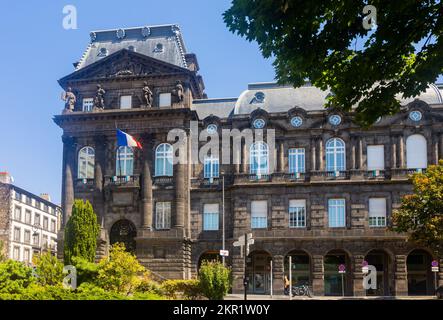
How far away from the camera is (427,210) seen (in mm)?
40812

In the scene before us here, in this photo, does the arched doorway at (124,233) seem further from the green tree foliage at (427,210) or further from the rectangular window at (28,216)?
the rectangular window at (28,216)

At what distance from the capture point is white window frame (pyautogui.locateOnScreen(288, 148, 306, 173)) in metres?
52.5

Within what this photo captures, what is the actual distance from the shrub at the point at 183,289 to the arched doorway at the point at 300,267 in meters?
14.5

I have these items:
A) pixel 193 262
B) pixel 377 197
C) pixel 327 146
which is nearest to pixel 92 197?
pixel 193 262

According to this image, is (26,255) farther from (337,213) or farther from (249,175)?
(337,213)

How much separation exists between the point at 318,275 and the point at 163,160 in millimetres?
16345

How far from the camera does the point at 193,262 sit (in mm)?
52781

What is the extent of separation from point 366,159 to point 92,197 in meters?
23.8

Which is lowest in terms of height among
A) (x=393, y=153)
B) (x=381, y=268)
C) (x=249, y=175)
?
(x=381, y=268)

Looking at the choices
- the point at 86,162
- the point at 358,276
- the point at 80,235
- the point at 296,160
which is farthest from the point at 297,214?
the point at 86,162

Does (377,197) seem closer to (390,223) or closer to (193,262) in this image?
(390,223)

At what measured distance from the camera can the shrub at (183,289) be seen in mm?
36841

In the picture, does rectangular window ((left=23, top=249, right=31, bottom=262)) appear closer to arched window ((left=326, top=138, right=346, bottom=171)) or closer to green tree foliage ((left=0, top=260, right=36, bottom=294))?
arched window ((left=326, top=138, right=346, bottom=171))

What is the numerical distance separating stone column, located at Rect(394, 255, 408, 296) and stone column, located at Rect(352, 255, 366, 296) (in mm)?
2620
